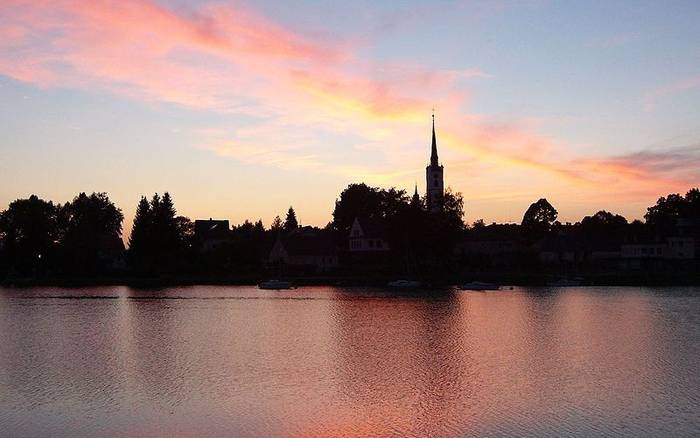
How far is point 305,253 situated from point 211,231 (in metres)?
48.5

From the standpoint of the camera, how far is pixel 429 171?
544 ft

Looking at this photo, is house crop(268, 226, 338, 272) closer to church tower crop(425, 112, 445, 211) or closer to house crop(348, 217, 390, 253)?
house crop(348, 217, 390, 253)

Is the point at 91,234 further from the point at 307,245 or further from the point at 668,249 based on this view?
the point at 668,249

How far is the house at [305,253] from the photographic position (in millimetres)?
137000

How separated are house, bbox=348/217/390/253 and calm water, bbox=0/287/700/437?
59.9 m

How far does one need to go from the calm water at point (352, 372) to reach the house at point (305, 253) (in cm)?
5847

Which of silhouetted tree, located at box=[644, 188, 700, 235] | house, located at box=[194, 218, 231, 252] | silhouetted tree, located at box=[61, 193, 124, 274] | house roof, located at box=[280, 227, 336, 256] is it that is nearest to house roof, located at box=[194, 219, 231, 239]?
Result: house, located at box=[194, 218, 231, 252]

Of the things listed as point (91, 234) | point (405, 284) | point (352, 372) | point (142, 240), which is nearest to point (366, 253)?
point (405, 284)

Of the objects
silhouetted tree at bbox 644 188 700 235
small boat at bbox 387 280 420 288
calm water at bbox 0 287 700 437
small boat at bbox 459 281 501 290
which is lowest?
calm water at bbox 0 287 700 437

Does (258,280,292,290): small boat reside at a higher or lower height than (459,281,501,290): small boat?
higher

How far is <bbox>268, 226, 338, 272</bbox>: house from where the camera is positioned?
449 ft

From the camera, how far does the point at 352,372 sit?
40.1m

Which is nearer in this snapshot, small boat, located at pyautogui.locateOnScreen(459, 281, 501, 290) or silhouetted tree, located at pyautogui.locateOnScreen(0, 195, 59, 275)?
small boat, located at pyautogui.locateOnScreen(459, 281, 501, 290)

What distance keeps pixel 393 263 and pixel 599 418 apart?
101273mm
